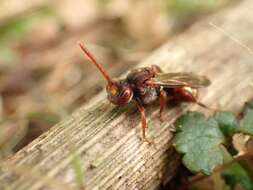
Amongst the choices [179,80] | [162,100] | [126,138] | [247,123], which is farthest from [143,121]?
[247,123]

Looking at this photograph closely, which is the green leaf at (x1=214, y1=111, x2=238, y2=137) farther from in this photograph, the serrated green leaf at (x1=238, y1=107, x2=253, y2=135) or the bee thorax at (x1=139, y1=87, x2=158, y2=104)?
the bee thorax at (x1=139, y1=87, x2=158, y2=104)

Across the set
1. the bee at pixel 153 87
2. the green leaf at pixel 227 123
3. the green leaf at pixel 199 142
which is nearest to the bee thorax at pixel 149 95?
the bee at pixel 153 87

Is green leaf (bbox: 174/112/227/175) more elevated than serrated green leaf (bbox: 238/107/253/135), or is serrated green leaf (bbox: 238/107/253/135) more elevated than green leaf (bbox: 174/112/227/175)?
green leaf (bbox: 174/112/227/175)

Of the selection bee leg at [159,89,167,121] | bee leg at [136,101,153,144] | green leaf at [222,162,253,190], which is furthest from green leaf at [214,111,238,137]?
bee leg at [136,101,153,144]

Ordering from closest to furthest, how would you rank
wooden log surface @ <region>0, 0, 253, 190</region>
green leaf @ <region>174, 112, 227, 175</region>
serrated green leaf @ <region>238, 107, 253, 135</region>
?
wooden log surface @ <region>0, 0, 253, 190</region> → green leaf @ <region>174, 112, 227, 175</region> → serrated green leaf @ <region>238, 107, 253, 135</region>

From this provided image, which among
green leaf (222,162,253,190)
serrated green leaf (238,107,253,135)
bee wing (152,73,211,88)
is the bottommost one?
green leaf (222,162,253,190)

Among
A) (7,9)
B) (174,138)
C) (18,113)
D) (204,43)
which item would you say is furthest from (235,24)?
(7,9)

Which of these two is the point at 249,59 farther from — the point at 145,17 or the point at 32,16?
the point at 32,16

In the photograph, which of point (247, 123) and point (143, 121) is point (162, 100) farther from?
point (247, 123)
